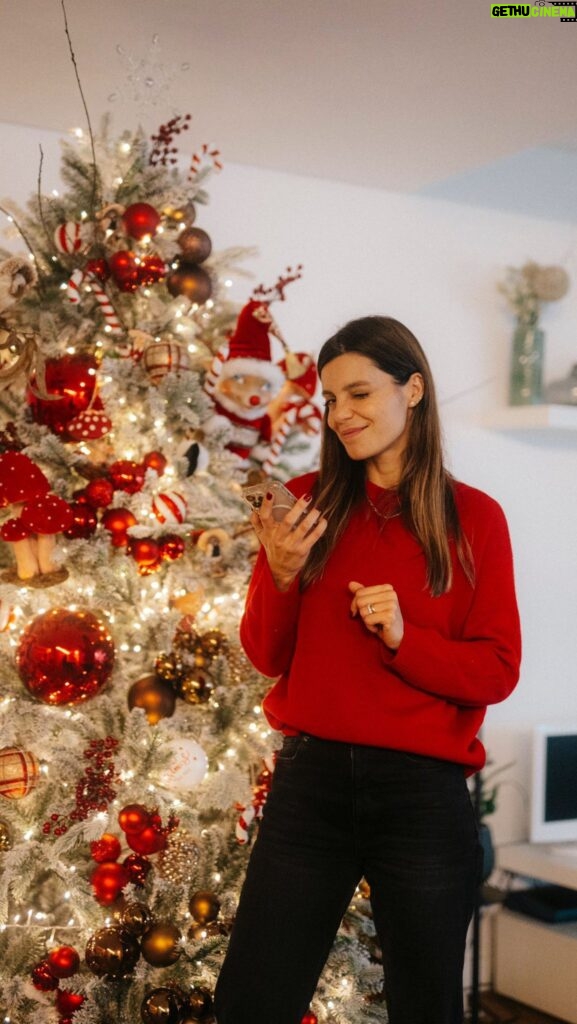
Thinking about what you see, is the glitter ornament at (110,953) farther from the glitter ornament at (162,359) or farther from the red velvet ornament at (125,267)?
the red velvet ornament at (125,267)

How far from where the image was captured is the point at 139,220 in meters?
2.19

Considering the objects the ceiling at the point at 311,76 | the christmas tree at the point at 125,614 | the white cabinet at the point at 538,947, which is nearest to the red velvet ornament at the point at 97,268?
the christmas tree at the point at 125,614

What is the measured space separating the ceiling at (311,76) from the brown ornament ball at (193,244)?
0.26 meters

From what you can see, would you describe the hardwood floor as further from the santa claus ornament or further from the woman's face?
the woman's face

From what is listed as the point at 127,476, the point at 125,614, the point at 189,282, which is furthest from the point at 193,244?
the point at 125,614

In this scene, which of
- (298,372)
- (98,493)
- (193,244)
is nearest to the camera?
(98,493)

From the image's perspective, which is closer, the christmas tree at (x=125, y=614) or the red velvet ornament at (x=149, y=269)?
the christmas tree at (x=125, y=614)

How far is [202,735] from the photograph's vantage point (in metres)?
2.21

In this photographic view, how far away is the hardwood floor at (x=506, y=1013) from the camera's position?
9.85 feet

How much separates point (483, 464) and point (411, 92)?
1.27 metres

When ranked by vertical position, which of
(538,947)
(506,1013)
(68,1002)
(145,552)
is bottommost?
(506,1013)

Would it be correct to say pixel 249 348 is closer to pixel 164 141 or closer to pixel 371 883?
pixel 164 141

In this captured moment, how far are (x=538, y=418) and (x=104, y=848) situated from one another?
184 cm

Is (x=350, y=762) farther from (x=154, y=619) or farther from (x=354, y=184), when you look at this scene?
(x=354, y=184)
